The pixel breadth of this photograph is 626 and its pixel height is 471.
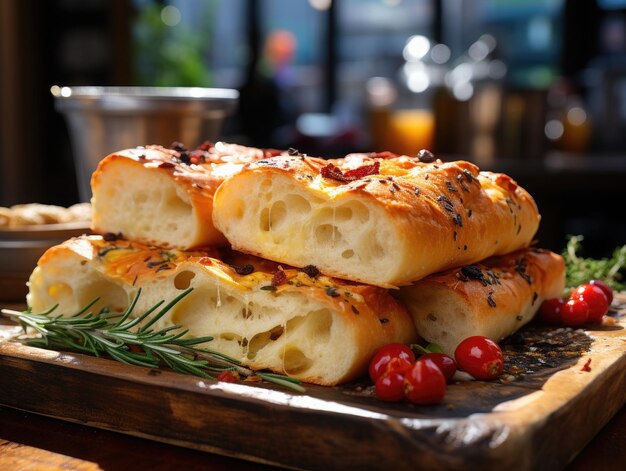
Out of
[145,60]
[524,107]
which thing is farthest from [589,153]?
[145,60]

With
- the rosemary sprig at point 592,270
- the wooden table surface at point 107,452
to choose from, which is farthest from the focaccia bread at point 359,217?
the rosemary sprig at point 592,270

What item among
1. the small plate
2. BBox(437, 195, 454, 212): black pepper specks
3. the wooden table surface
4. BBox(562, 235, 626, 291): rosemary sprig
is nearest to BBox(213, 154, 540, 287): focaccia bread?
BBox(437, 195, 454, 212): black pepper specks

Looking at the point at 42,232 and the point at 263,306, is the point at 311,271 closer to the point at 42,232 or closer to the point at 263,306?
the point at 263,306

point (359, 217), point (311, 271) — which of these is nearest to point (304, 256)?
point (311, 271)

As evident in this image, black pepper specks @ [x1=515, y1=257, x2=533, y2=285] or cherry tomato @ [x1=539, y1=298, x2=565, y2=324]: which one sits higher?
black pepper specks @ [x1=515, y1=257, x2=533, y2=285]

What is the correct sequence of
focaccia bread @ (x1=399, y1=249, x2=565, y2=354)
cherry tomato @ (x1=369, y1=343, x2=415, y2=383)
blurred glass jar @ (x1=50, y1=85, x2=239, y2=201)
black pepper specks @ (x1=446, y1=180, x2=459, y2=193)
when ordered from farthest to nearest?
blurred glass jar @ (x1=50, y1=85, x2=239, y2=201), black pepper specks @ (x1=446, y1=180, x2=459, y2=193), focaccia bread @ (x1=399, y1=249, x2=565, y2=354), cherry tomato @ (x1=369, y1=343, x2=415, y2=383)

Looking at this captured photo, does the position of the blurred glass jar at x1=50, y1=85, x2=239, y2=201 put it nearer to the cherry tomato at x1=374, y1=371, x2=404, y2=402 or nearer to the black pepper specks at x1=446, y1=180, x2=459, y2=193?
the black pepper specks at x1=446, y1=180, x2=459, y2=193

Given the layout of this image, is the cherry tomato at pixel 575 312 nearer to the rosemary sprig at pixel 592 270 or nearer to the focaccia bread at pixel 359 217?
the focaccia bread at pixel 359 217
